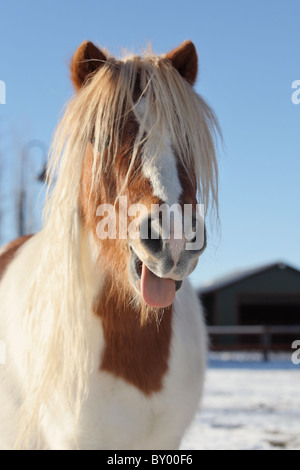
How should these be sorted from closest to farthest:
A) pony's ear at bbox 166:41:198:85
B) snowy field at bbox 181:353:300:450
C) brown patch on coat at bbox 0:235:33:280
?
pony's ear at bbox 166:41:198:85, brown patch on coat at bbox 0:235:33:280, snowy field at bbox 181:353:300:450

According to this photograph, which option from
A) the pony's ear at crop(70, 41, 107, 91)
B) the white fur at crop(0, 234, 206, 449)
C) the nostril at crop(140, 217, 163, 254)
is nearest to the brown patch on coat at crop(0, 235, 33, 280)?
the white fur at crop(0, 234, 206, 449)

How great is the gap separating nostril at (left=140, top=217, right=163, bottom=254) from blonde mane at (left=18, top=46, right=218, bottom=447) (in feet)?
1.34

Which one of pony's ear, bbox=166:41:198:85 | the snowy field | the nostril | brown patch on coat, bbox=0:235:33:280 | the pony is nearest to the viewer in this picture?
the nostril

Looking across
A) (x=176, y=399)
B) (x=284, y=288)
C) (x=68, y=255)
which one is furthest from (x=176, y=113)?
(x=284, y=288)

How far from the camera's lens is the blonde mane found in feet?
6.07

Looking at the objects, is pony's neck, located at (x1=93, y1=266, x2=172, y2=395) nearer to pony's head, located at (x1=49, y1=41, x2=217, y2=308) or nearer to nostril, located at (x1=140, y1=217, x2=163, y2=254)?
pony's head, located at (x1=49, y1=41, x2=217, y2=308)

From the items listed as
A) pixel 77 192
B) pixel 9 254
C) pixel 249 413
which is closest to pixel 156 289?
pixel 77 192

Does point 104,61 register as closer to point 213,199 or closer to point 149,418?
point 213,199

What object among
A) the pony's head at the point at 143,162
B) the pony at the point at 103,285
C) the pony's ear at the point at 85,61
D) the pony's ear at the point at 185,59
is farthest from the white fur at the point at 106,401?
the pony's ear at the point at 185,59

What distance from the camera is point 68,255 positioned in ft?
6.27

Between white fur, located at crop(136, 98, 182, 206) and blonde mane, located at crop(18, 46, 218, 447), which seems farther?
blonde mane, located at crop(18, 46, 218, 447)

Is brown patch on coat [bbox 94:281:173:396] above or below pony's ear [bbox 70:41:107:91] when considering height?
below

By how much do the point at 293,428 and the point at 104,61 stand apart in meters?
4.89

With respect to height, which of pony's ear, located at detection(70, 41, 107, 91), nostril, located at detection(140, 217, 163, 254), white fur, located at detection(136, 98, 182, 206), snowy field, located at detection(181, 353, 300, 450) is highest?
pony's ear, located at detection(70, 41, 107, 91)
